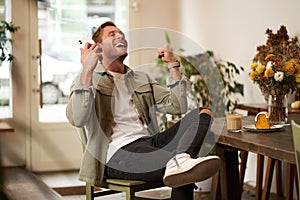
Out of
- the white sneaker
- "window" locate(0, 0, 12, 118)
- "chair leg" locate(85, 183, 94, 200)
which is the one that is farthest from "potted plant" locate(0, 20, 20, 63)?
the white sneaker

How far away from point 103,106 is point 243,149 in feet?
2.59

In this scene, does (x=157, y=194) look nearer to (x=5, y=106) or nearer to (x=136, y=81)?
(x=136, y=81)

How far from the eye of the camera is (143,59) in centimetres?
609

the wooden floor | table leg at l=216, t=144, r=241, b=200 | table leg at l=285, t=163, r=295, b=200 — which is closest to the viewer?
table leg at l=216, t=144, r=241, b=200

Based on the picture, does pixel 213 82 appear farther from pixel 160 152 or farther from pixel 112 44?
pixel 160 152

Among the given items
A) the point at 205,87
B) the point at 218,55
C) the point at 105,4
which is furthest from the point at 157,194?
the point at 105,4

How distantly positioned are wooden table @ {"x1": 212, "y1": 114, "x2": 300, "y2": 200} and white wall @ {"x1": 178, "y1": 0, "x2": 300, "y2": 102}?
128cm

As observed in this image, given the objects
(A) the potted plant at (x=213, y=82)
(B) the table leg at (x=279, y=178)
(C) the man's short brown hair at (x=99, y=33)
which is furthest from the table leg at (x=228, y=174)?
(A) the potted plant at (x=213, y=82)

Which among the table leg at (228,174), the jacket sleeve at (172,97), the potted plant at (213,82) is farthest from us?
the potted plant at (213,82)

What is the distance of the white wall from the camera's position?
4.20 metres

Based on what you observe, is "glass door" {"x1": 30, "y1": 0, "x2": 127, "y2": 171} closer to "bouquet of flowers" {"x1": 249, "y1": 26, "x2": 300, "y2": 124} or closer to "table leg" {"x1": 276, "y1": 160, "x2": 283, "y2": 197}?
"table leg" {"x1": 276, "y1": 160, "x2": 283, "y2": 197}

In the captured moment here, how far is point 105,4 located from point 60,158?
1684 millimetres

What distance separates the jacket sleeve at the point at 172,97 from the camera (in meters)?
3.05

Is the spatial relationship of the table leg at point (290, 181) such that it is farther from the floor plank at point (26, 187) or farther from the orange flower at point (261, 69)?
the floor plank at point (26, 187)
